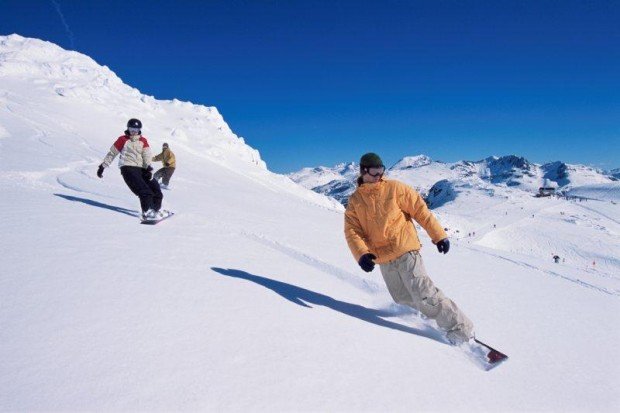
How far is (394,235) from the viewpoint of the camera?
172 inches

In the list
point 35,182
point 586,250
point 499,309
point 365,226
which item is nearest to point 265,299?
point 365,226

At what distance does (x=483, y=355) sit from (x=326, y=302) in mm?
1764

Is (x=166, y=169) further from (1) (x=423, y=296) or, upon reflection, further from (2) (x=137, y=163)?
(1) (x=423, y=296)

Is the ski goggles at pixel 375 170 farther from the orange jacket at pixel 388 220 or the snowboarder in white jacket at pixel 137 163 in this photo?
the snowboarder in white jacket at pixel 137 163

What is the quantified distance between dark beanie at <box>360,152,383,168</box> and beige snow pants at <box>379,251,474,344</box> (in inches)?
42.7

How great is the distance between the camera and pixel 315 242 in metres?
8.59

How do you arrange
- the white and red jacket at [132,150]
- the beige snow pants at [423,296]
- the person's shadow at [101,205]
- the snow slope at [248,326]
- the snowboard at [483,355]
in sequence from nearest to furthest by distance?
the snow slope at [248,326]
the snowboard at [483,355]
the beige snow pants at [423,296]
the white and red jacket at [132,150]
the person's shadow at [101,205]

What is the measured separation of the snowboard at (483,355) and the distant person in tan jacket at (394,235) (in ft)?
0.77

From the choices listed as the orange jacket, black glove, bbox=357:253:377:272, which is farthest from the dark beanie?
black glove, bbox=357:253:377:272

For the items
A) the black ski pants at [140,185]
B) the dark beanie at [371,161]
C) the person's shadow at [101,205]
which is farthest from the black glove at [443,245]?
the person's shadow at [101,205]

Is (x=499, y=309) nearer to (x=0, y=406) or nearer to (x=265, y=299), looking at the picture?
(x=265, y=299)

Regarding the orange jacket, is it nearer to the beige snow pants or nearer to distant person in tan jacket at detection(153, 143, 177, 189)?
the beige snow pants

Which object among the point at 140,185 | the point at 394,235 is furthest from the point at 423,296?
the point at 140,185

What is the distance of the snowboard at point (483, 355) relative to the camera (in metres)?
3.63
